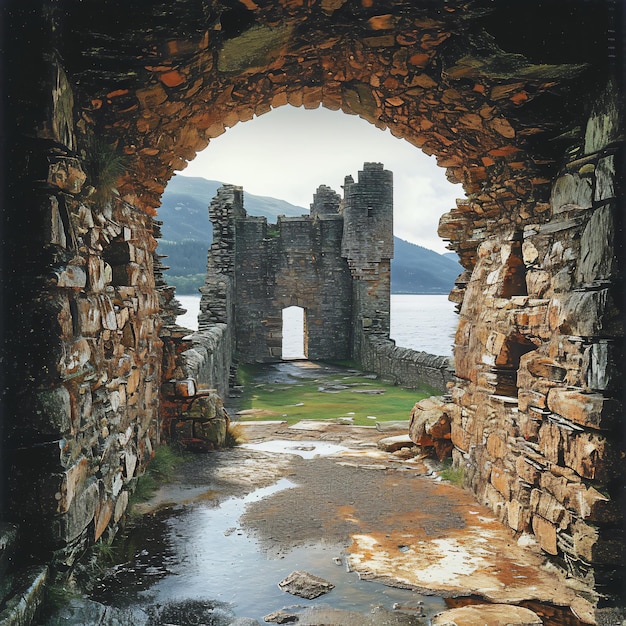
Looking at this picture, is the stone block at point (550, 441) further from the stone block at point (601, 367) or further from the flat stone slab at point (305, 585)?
the flat stone slab at point (305, 585)

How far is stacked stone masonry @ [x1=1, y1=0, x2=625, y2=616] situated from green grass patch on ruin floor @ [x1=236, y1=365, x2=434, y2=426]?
19.3 feet

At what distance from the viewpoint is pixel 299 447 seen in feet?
25.1

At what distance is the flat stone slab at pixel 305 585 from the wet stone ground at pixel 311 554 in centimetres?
5

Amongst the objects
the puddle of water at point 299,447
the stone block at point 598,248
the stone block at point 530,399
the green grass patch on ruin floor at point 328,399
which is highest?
the stone block at point 598,248

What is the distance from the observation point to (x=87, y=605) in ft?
10.5

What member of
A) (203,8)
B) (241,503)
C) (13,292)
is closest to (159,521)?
(241,503)

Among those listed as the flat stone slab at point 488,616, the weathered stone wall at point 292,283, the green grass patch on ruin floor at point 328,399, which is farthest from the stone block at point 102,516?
the weathered stone wall at point 292,283

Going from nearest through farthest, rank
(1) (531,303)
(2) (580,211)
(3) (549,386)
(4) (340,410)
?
(2) (580,211) < (3) (549,386) < (1) (531,303) < (4) (340,410)

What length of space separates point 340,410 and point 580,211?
336 inches

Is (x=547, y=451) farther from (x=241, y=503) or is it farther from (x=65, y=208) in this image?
(x=65, y=208)

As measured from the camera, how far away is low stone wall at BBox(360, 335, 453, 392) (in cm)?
1469

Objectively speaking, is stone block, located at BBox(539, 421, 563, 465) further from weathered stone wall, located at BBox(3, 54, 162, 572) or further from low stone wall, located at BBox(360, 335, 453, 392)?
low stone wall, located at BBox(360, 335, 453, 392)

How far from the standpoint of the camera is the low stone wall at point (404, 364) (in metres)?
14.7

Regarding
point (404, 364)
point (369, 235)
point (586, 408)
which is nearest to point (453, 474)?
point (586, 408)
